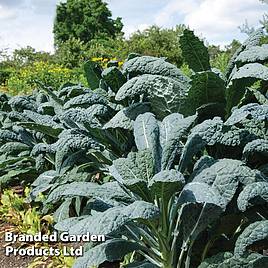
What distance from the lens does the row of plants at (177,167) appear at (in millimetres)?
1948

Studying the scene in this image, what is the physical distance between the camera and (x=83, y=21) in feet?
122

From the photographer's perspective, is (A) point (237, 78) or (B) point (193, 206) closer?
(B) point (193, 206)

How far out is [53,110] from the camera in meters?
3.77

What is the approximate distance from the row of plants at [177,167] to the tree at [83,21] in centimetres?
3366

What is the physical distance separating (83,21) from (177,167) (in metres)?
36.1

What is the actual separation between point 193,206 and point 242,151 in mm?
463

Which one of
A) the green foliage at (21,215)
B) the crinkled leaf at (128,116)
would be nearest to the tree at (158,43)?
the green foliage at (21,215)

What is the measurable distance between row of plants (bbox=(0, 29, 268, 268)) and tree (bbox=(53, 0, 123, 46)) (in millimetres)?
33662

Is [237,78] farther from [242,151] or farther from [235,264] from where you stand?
[235,264]

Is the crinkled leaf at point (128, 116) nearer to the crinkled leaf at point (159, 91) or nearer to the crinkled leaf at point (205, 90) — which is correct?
the crinkled leaf at point (159, 91)

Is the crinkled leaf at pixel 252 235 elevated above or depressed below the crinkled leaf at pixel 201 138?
below

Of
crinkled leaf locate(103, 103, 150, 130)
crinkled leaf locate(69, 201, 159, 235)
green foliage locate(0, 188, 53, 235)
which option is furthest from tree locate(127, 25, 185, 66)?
crinkled leaf locate(69, 201, 159, 235)

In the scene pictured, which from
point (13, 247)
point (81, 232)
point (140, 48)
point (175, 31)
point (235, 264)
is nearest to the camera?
point (81, 232)

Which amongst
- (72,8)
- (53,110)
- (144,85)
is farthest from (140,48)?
(72,8)
